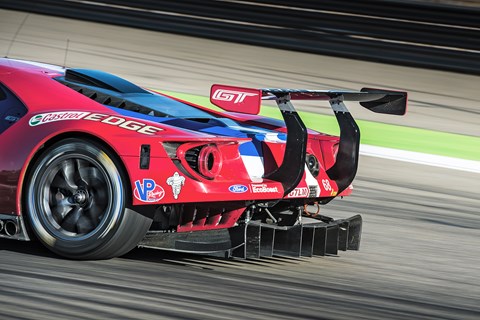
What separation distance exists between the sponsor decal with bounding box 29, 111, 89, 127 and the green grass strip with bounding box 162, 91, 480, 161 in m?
5.75

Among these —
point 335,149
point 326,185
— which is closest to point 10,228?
point 326,185

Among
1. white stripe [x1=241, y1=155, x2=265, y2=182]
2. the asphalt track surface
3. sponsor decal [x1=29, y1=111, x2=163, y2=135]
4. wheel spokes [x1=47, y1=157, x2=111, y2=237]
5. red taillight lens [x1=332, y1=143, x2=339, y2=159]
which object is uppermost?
sponsor decal [x1=29, y1=111, x2=163, y2=135]

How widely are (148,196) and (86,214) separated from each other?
0.41 m

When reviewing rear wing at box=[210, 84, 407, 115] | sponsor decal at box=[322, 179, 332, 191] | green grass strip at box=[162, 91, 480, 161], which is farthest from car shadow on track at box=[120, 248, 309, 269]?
green grass strip at box=[162, 91, 480, 161]

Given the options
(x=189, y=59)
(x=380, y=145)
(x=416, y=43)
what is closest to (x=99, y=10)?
(x=189, y=59)

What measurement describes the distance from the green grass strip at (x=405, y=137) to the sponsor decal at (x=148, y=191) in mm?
5792

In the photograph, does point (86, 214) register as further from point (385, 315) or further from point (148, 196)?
point (385, 315)

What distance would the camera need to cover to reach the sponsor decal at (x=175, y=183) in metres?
5.34

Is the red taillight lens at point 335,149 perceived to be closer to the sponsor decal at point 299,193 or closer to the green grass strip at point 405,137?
the sponsor decal at point 299,193

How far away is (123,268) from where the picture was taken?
18.1ft

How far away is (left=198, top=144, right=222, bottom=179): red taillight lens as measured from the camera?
214 inches

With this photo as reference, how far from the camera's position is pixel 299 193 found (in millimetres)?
5855

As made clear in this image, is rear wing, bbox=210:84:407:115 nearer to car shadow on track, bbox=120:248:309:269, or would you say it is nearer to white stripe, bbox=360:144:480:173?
car shadow on track, bbox=120:248:309:269

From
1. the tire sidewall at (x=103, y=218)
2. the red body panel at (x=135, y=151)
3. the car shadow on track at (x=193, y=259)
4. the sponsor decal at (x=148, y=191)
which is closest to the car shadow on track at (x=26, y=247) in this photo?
the tire sidewall at (x=103, y=218)
